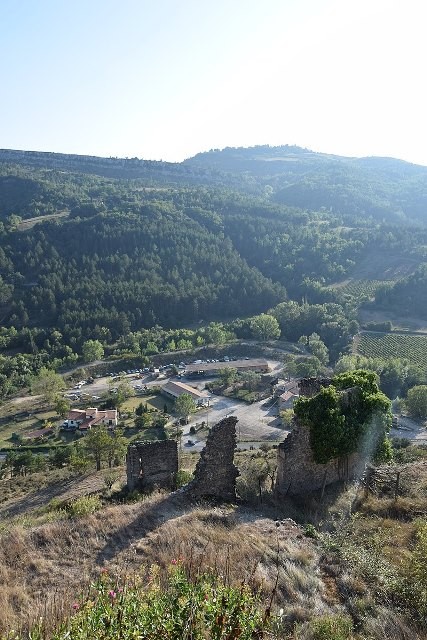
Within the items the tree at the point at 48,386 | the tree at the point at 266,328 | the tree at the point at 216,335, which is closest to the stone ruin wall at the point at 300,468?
the tree at the point at 48,386

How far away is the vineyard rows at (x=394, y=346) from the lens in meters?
85.0

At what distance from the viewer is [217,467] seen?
1822 cm

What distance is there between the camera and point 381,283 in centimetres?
12231

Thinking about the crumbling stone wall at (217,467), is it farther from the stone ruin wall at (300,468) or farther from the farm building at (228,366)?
the farm building at (228,366)

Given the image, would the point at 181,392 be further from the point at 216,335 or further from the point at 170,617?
the point at 170,617

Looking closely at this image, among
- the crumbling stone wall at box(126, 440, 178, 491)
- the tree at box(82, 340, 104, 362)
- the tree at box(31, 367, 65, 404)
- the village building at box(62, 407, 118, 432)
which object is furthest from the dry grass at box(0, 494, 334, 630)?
the tree at box(82, 340, 104, 362)

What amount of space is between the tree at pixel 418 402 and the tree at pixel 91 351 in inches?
2148

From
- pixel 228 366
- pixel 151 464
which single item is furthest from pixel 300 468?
pixel 228 366

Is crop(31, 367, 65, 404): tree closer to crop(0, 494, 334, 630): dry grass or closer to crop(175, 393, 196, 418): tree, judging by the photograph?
crop(175, 393, 196, 418): tree

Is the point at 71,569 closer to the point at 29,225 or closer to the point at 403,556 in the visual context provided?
the point at 403,556

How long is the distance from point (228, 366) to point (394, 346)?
105ft

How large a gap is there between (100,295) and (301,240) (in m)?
70.8

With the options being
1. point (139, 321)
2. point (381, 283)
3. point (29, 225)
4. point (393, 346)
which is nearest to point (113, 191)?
point (29, 225)

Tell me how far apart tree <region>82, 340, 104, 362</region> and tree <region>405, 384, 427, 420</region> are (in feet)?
179
